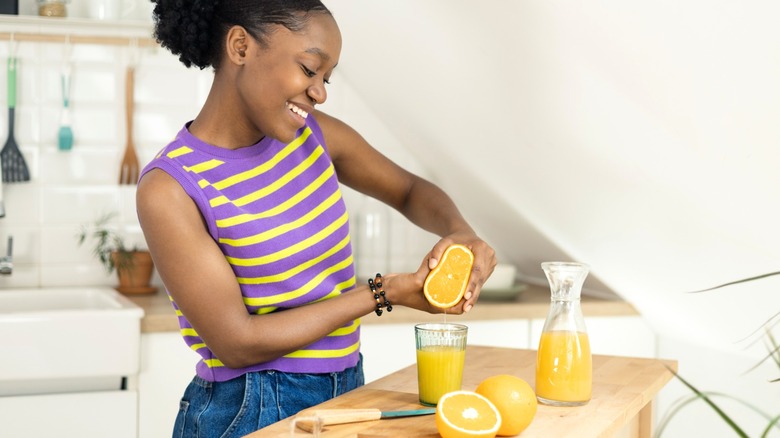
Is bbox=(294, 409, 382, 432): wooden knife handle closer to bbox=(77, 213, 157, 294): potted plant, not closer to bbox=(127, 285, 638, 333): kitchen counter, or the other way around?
bbox=(127, 285, 638, 333): kitchen counter

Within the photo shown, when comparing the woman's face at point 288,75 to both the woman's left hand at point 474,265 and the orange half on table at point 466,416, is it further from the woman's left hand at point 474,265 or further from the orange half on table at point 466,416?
the orange half on table at point 466,416

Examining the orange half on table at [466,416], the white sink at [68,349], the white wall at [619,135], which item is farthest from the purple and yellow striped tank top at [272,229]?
the white sink at [68,349]

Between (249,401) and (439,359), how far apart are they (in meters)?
0.34

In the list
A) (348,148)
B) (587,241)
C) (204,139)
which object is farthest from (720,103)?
(587,241)

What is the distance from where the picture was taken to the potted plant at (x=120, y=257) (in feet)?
9.58

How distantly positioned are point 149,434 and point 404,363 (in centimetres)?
72

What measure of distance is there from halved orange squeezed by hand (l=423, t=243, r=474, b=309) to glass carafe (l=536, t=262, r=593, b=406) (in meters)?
0.14

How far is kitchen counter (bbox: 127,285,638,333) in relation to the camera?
2459 mm

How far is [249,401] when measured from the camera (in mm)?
1557

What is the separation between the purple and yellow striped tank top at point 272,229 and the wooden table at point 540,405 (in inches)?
5.9

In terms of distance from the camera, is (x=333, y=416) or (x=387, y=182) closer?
(x=333, y=416)

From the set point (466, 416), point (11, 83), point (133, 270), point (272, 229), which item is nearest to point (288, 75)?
point (272, 229)

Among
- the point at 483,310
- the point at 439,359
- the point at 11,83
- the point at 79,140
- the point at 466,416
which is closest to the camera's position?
the point at 466,416

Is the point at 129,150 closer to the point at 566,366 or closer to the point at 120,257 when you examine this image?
the point at 120,257
